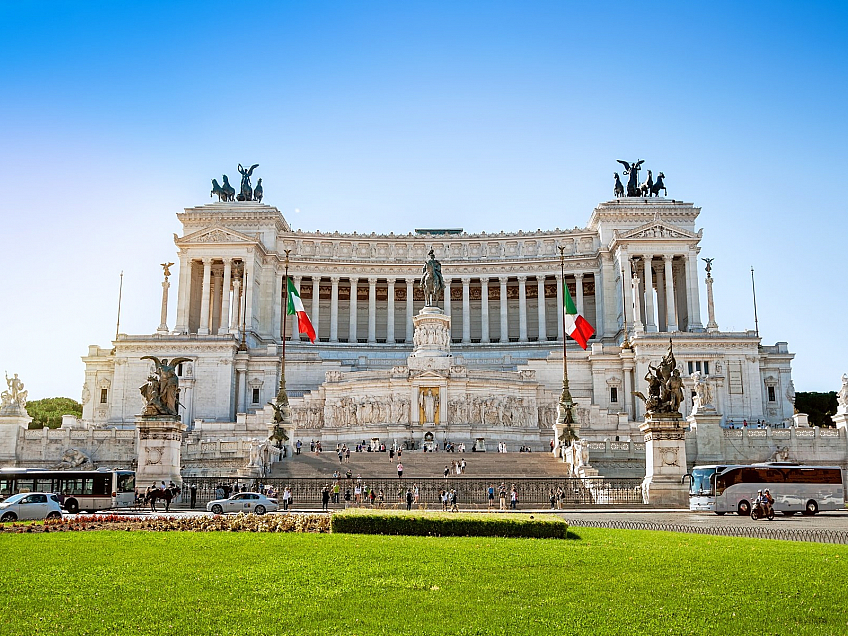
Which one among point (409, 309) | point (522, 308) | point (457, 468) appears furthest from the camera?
point (409, 309)

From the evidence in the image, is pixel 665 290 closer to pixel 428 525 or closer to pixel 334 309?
pixel 334 309

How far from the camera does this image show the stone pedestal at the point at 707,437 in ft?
180

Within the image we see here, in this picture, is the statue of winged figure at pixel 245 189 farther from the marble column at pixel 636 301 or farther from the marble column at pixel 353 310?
the marble column at pixel 636 301

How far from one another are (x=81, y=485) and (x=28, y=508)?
10.5m

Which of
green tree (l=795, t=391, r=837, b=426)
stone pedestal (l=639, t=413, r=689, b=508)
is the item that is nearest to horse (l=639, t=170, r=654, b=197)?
green tree (l=795, t=391, r=837, b=426)

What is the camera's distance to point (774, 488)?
38656mm

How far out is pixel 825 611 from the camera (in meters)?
13.2

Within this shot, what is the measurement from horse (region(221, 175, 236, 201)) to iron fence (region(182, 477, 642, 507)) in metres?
66.1

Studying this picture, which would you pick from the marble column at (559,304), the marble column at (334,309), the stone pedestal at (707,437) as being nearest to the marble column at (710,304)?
the marble column at (559,304)

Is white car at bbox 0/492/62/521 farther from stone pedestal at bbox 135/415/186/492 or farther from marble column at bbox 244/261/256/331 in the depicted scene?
marble column at bbox 244/261/256/331

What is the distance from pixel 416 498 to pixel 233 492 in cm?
846

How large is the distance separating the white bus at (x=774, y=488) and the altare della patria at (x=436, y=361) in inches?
68.5

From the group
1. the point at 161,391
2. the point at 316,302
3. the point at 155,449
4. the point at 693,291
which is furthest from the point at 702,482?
the point at 316,302

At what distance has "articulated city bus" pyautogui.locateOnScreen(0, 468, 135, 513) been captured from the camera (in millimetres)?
40938
